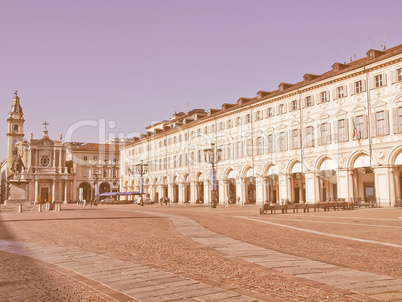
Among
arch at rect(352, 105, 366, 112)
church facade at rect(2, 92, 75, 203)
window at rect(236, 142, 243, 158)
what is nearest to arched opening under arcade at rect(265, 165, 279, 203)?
window at rect(236, 142, 243, 158)

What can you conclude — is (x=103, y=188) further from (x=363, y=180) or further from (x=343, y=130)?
(x=343, y=130)

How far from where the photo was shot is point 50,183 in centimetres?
10706

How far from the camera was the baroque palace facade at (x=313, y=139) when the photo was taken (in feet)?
129

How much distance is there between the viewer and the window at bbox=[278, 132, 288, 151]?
51062mm

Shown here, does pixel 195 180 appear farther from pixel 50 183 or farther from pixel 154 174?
pixel 50 183

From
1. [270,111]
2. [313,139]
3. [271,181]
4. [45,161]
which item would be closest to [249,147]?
[271,181]

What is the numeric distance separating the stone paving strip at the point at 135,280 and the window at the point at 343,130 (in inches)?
1440

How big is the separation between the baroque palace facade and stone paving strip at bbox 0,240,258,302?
113 ft

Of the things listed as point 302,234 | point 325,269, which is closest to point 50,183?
point 302,234

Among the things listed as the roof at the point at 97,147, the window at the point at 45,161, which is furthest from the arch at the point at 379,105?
the roof at the point at 97,147

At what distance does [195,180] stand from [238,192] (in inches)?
474

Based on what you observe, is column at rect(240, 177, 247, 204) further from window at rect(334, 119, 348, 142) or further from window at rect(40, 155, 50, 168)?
window at rect(40, 155, 50, 168)

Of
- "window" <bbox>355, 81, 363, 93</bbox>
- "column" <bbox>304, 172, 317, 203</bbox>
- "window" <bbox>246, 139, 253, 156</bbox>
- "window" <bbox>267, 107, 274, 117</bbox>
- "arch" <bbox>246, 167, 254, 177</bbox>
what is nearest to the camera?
"window" <bbox>355, 81, 363, 93</bbox>

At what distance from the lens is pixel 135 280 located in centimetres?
762
